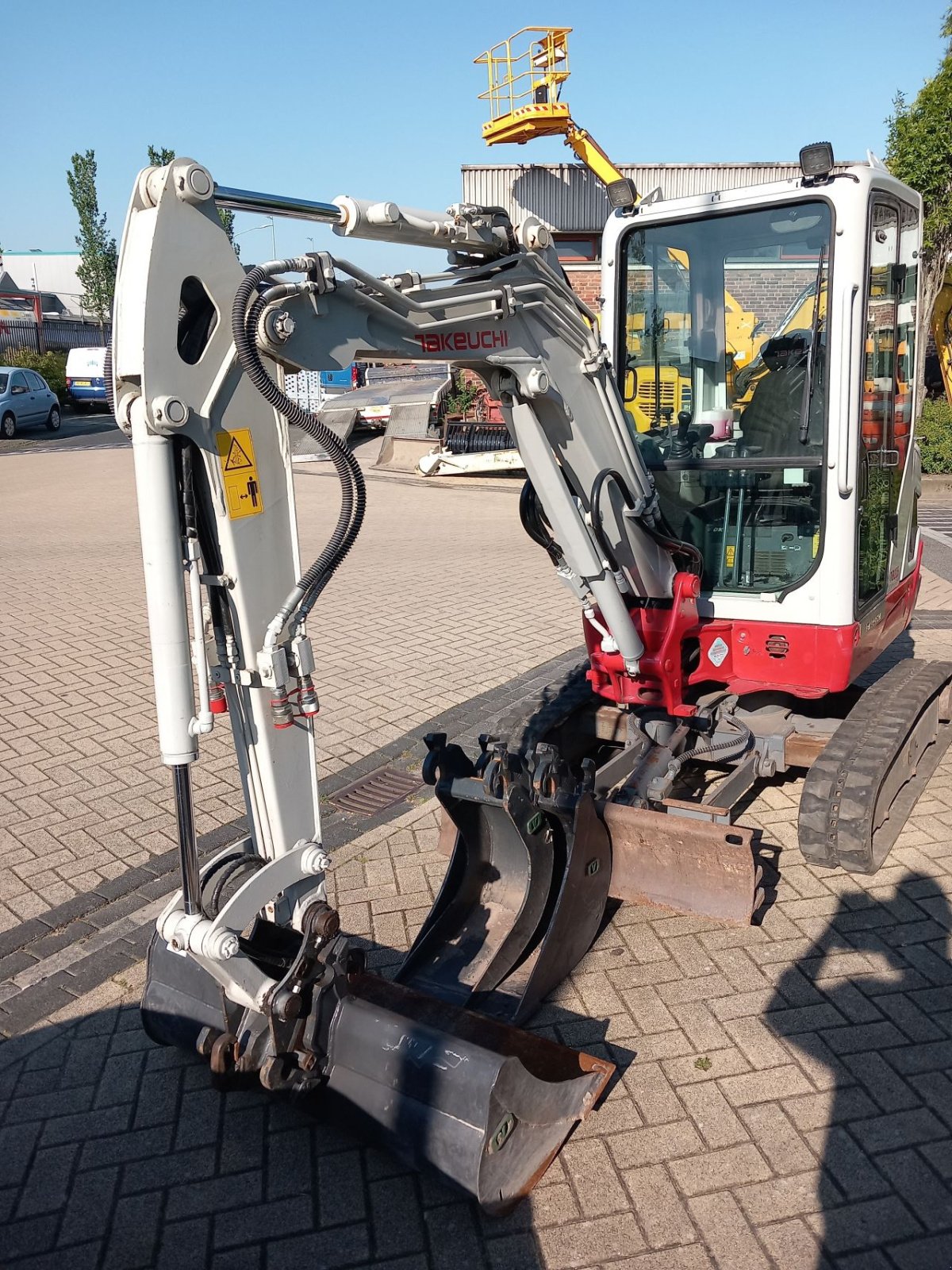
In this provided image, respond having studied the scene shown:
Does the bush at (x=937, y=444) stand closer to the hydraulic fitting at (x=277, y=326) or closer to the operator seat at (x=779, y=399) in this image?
the operator seat at (x=779, y=399)

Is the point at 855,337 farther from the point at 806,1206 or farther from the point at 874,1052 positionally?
the point at 806,1206

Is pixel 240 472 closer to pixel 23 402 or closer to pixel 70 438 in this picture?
pixel 70 438

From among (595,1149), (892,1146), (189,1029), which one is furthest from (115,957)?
(892,1146)

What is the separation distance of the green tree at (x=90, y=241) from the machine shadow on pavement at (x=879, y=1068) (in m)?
51.7

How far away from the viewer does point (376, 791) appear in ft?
19.2

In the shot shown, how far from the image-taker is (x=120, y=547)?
13.0 m

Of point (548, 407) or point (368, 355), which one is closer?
point (368, 355)

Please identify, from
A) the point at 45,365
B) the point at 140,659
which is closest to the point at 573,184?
the point at 140,659

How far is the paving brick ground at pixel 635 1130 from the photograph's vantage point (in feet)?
9.46

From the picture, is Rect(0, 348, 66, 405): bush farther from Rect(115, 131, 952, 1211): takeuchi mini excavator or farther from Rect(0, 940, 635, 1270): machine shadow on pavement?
Rect(0, 940, 635, 1270): machine shadow on pavement

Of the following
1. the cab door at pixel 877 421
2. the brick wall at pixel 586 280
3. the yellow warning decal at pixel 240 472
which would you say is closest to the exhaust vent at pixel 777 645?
the cab door at pixel 877 421

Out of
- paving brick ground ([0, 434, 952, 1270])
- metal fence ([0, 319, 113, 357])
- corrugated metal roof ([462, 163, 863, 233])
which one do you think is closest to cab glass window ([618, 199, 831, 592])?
paving brick ground ([0, 434, 952, 1270])

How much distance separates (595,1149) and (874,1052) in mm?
→ 1050

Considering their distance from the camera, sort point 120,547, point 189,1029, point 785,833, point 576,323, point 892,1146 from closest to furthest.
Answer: point 892,1146 → point 189,1029 → point 576,323 → point 785,833 → point 120,547
